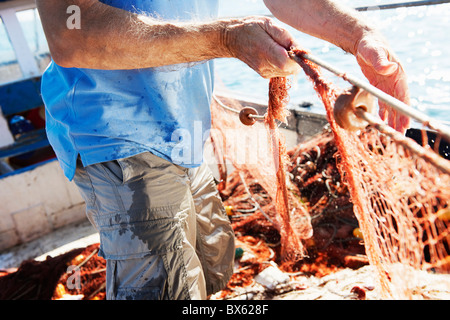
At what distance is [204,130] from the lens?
8.23ft

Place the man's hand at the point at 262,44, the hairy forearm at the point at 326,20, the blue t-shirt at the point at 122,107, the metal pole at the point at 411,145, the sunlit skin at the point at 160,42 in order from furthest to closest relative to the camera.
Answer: the blue t-shirt at the point at 122,107 < the hairy forearm at the point at 326,20 < the sunlit skin at the point at 160,42 < the man's hand at the point at 262,44 < the metal pole at the point at 411,145

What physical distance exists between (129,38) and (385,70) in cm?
113

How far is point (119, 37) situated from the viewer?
168cm

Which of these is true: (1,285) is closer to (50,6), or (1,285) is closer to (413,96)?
(50,6)

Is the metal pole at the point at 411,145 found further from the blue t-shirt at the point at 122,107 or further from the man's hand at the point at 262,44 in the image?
the blue t-shirt at the point at 122,107

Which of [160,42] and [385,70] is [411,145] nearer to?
[385,70]

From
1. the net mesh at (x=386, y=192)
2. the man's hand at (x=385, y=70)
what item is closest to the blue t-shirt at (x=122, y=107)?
the net mesh at (x=386, y=192)

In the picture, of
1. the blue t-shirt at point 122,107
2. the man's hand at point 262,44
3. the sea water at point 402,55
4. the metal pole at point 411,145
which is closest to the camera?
the metal pole at point 411,145

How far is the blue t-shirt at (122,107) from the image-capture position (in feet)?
6.68

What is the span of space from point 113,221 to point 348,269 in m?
2.34

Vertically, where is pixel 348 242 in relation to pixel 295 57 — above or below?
below

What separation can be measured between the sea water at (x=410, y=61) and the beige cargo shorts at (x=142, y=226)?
11.3ft

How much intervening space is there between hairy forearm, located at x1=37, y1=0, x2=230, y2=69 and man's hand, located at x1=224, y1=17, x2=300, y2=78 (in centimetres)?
7
